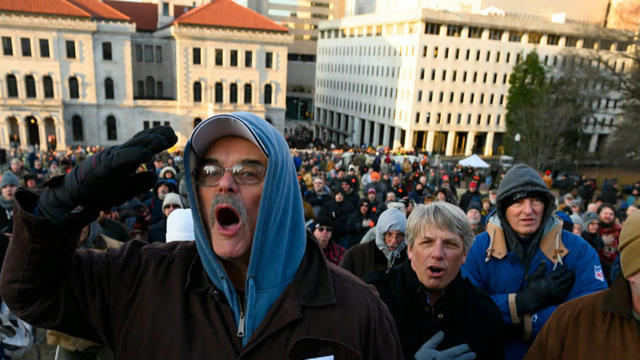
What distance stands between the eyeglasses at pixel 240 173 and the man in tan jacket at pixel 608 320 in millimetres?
1804

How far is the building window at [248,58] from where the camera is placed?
136 feet

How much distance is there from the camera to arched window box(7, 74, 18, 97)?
118 ft

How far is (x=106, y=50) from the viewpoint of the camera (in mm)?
38531

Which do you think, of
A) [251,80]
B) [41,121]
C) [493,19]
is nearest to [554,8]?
[493,19]

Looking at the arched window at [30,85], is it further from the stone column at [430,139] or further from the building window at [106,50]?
the stone column at [430,139]

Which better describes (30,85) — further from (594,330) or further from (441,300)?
(594,330)

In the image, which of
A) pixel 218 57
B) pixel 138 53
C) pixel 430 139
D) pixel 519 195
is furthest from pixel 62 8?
pixel 519 195

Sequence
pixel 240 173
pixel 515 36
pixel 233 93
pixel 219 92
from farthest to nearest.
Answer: pixel 515 36 → pixel 233 93 → pixel 219 92 → pixel 240 173

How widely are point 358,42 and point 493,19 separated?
19.6m

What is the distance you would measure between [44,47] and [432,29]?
38.9 m

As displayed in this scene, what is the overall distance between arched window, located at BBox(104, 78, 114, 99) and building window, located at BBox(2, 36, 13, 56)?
7409 millimetres

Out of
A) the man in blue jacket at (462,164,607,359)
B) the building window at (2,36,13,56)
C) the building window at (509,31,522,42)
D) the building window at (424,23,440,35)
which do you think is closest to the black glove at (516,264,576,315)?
the man in blue jacket at (462,164,607,359)

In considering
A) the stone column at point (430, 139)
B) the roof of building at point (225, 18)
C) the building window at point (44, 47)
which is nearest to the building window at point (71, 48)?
the building window at point (44, 47)

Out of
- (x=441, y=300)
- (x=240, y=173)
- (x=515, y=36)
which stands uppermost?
(x=515, y=36)
